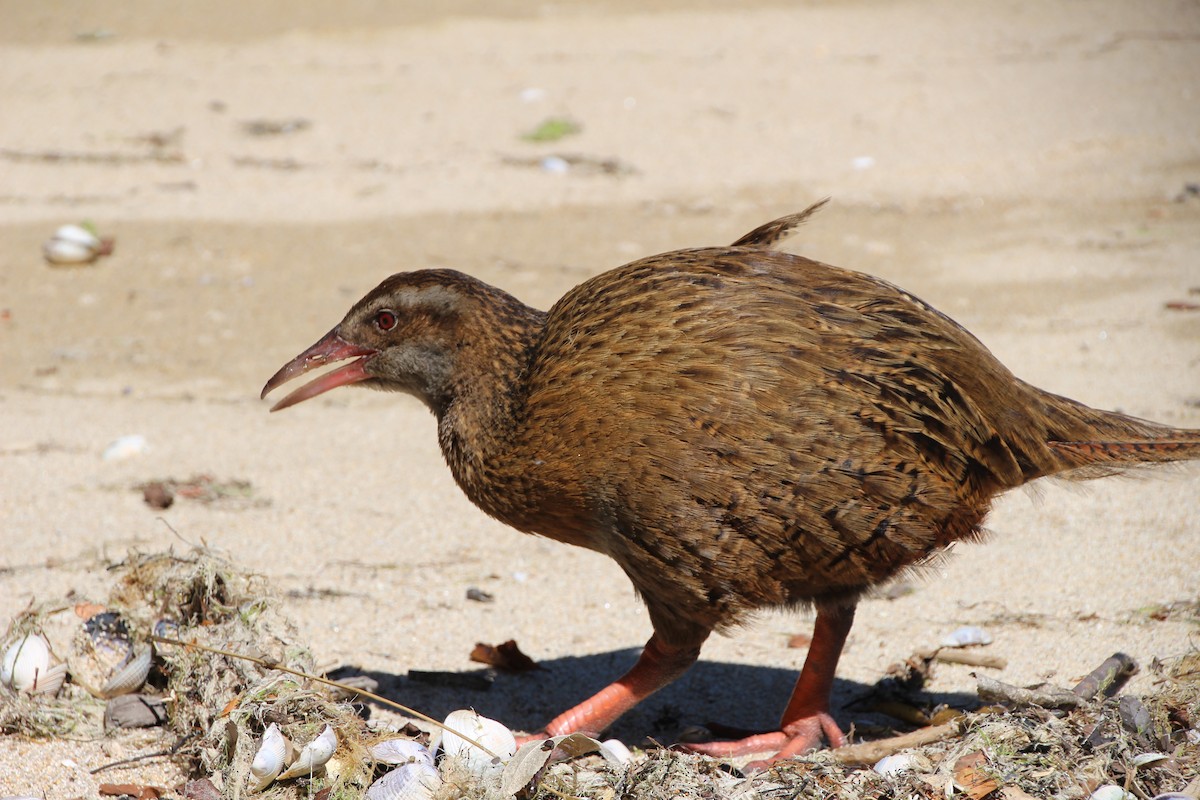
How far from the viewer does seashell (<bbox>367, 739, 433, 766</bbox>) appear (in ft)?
12.5

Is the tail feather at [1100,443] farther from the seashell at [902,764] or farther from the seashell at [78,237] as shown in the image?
the seashell at [78,237]

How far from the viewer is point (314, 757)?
3744 mm

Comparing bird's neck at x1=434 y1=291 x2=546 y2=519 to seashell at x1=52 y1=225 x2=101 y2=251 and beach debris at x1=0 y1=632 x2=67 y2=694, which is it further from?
seashell at x1=52 y1=225 x2=101 y2=251

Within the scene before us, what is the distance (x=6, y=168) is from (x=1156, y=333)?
834 centimetres

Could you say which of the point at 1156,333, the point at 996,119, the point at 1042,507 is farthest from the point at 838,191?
the point at 1042,507

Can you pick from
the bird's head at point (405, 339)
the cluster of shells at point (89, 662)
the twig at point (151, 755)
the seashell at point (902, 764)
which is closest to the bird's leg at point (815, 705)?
the seashell at point (902, 764)

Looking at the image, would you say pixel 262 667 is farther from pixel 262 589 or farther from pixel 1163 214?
→ pixel 1163 214

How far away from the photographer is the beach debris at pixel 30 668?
4172 millimetres

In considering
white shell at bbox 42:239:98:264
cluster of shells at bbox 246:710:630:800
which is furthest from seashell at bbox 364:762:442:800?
white shell at bbox 42:239:98:264

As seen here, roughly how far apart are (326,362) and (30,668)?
54.7 inches

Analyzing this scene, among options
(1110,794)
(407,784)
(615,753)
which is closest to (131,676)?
(407,784)

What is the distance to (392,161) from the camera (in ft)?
33.5

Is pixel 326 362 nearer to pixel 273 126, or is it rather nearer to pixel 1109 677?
pixel 1109 677

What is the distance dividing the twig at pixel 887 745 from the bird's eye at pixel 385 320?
2035mm
